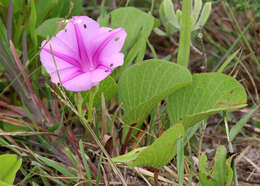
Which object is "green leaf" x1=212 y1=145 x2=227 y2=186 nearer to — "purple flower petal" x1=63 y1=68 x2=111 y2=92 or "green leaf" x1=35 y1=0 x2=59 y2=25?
"purple flower petal" x1=63 y1=68 x2=111 y2=92

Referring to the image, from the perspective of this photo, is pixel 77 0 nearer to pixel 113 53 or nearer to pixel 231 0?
pixel 113 53

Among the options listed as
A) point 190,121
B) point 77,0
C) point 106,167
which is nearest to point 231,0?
point 77,0

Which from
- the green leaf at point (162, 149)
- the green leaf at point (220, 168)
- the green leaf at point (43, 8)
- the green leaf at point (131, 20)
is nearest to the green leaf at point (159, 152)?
the green leaf at point (162, 149)

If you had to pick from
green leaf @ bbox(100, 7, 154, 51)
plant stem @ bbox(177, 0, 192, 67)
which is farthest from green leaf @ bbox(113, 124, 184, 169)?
green leaf @ bbox(100, 7, 154, 51)

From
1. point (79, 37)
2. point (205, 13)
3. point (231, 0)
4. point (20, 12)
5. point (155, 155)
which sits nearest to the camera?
point (155, 155)

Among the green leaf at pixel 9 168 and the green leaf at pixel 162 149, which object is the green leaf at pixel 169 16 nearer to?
the green leaf at pixel 162 149

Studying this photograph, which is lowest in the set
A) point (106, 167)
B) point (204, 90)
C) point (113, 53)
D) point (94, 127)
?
point (106, 167)

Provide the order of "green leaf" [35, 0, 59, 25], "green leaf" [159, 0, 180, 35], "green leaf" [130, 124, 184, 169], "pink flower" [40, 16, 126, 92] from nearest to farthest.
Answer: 1. "green leaf" [130, 124, 184, 169]
2. "pink flower" [40, 16, 126, 92]
3. "green leaf" [159, 0, 180, 35]
4. "green leaf" [35, 0, 59, 25]
